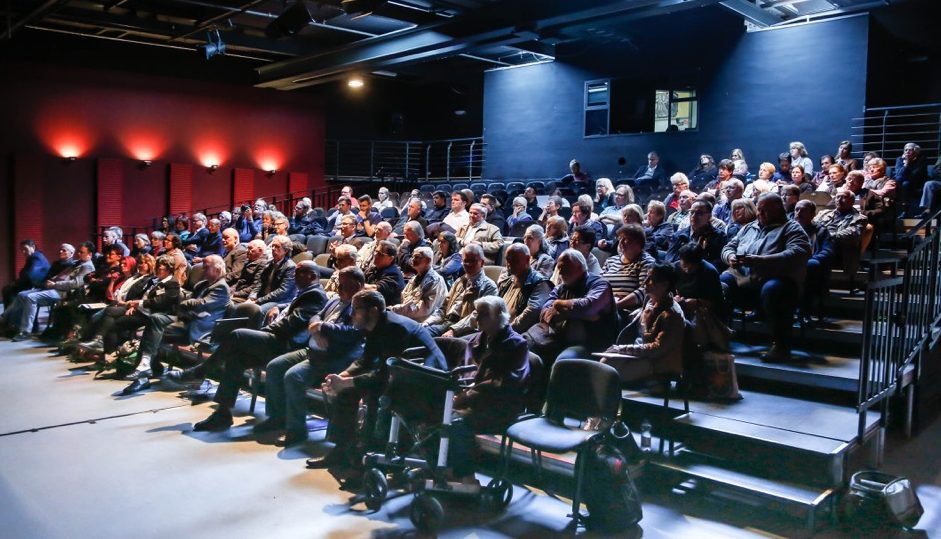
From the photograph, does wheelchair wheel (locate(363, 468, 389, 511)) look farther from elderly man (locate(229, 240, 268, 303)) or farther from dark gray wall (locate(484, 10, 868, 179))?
dark gray wall (locate(484, 10, 868, 179))

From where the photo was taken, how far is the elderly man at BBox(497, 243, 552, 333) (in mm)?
4793

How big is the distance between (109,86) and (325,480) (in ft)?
39.7

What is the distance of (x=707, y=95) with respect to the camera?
38.3 feet

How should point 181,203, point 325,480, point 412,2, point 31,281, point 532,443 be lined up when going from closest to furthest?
point 532,443 < point 325,480 < point 31,281 < point 412,2 < point 181,203

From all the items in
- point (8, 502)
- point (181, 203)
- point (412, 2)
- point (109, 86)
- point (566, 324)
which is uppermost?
point (412, 2)

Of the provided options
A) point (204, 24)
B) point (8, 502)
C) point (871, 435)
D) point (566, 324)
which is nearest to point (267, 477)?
point (8, 502)

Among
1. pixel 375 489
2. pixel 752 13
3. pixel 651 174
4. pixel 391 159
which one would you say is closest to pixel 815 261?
pixel 375 489

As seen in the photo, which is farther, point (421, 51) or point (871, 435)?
point (421, 51)

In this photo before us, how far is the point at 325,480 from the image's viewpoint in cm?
416

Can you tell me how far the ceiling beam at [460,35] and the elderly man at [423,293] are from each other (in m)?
5.09

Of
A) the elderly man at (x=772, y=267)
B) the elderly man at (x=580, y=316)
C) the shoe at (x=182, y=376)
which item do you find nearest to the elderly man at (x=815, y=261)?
the elderly man at (x=772, y=267)

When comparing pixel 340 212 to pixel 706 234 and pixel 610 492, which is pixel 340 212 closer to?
pixel 706 234

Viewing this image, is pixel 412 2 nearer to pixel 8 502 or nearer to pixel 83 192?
pixel 83 192

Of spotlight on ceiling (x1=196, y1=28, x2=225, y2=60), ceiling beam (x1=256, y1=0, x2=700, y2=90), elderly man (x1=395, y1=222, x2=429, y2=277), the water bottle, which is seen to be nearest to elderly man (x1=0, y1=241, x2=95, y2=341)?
spotlight on ceiling (x1=196, y1=28, x2=225, y2=60)
